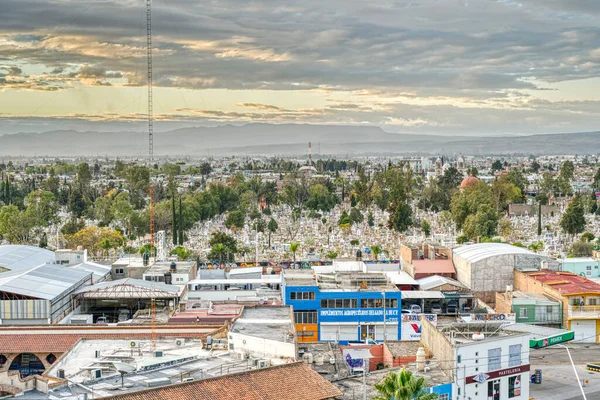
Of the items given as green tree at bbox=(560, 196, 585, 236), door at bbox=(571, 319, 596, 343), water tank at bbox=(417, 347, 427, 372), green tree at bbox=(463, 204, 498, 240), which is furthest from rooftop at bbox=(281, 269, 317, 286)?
green tree at bbox=(560, 196, 585, 236)

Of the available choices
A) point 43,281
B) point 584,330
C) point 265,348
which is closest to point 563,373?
point 584,330

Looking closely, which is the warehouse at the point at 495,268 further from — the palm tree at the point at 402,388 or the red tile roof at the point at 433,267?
the palm tree at the point at 402,388

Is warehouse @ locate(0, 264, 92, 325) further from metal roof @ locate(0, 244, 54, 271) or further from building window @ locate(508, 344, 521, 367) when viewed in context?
building window @ locate(508, 344, 521, 367)

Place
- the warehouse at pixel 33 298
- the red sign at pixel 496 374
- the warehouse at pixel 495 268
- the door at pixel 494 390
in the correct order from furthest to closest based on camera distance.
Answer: the warehouse at pixel 495 268
the warehouse at pixel 33 298
the door at pixel 494 390
the red sign at pixel 496 374

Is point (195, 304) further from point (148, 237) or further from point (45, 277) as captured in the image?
point (148, 237)

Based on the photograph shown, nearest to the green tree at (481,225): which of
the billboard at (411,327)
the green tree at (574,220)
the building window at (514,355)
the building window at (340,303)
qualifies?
the green tree at (574,220)

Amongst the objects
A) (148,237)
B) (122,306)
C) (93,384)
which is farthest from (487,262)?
(148,237)

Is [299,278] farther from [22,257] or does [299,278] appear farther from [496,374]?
[22,257]
